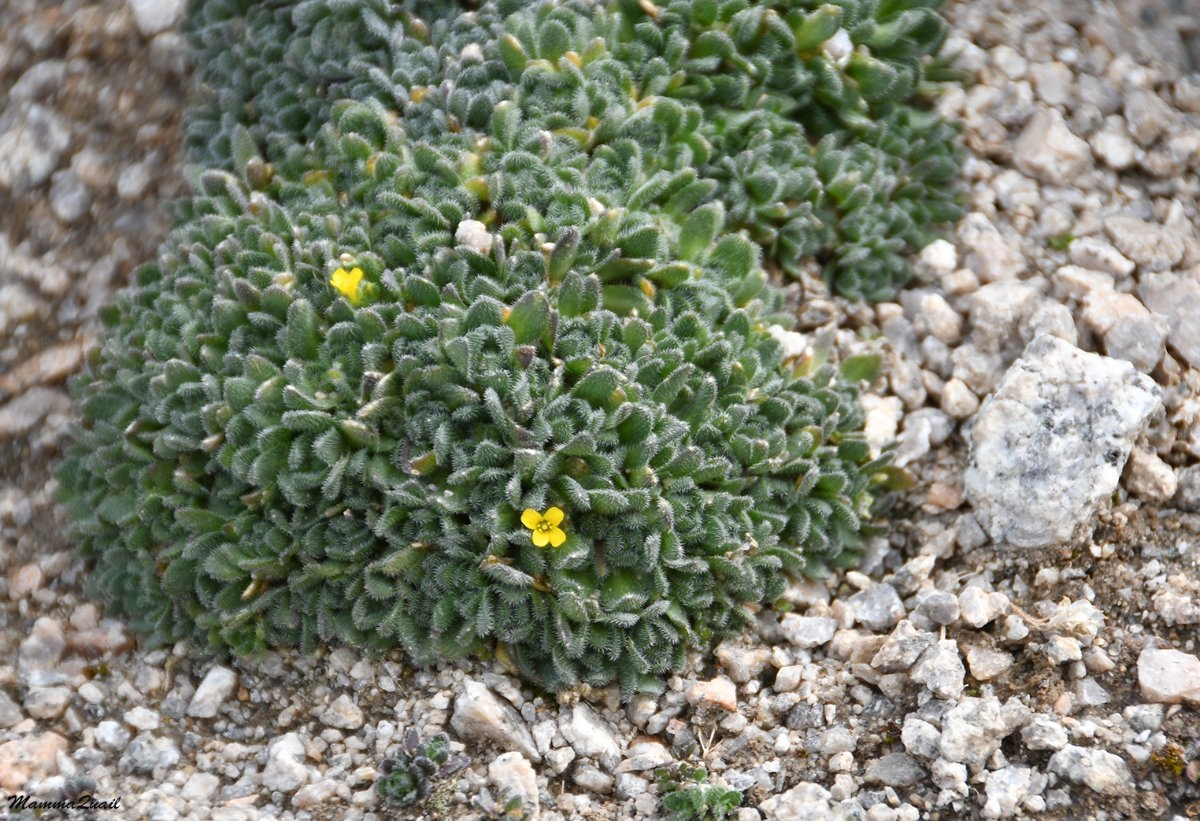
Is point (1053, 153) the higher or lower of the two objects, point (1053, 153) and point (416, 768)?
the higher

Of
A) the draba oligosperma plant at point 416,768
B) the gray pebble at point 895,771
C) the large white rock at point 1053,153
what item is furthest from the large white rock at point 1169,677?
the large white rock at point 1053,153

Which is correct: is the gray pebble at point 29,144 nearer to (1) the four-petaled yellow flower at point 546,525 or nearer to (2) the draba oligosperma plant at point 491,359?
(2) the draba oligosperma plant at point 491,359

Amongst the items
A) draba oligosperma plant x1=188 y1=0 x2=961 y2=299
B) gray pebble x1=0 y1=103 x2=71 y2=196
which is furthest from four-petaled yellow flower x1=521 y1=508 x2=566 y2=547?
gray pebble x1=0 y1=103 x2=71 y2=196

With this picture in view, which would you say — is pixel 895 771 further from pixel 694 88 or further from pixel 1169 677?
pixel 694 88

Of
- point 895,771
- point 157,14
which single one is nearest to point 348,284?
point 157,14

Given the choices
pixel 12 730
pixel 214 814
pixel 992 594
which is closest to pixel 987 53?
pixel 992 594

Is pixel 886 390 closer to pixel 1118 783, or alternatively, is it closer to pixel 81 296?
pixel 1118 783
